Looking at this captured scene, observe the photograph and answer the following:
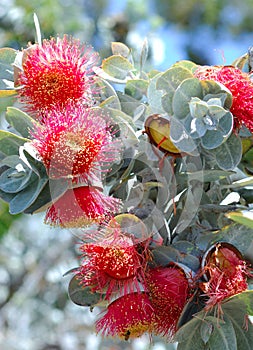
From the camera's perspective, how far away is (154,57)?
318cm

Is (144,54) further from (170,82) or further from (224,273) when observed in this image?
(224,273)

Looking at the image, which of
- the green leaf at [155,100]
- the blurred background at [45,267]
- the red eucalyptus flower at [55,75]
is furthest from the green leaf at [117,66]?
the blurred background at [45,267]

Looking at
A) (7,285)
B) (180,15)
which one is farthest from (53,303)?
(180,15)

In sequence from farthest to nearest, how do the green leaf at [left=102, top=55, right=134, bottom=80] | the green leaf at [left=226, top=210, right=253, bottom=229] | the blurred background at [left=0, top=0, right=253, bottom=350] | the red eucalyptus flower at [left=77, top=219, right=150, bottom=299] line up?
the blurred background at [left=0, top=0, right=253, bottom=350]
the green leaf at [left=102, top=55, right=134, bottom=80]
the red eucalyptus flower at [left=77, top=219, right=150, bottom=299]
the green leaf at [left=226, top=210, right=253, bottom=229]

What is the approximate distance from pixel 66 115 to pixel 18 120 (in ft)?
0.25

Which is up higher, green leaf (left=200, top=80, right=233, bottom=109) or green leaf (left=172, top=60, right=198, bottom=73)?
green leaf (left=200, top=80, right=233, bottom=109)

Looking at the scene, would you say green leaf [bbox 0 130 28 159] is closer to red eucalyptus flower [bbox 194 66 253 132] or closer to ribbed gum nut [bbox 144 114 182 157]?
ribbed gum nut [bbox 144 114 182 157]

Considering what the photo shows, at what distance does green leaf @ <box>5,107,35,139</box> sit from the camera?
3.15 feet

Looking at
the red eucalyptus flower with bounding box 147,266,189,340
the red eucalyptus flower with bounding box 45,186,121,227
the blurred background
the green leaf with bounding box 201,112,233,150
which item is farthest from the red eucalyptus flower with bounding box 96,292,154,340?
the blurred background

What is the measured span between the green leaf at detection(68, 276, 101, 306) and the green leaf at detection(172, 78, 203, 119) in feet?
1.01

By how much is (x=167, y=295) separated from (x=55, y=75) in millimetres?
379

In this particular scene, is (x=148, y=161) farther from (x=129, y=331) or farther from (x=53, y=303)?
(x=53, y=303)

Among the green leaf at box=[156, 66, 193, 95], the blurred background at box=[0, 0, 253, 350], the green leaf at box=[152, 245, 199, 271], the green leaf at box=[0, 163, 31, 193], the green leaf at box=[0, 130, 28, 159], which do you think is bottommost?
the blurred background at box=[0, 0, 253, 350]

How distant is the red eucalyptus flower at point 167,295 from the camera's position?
938 mm
